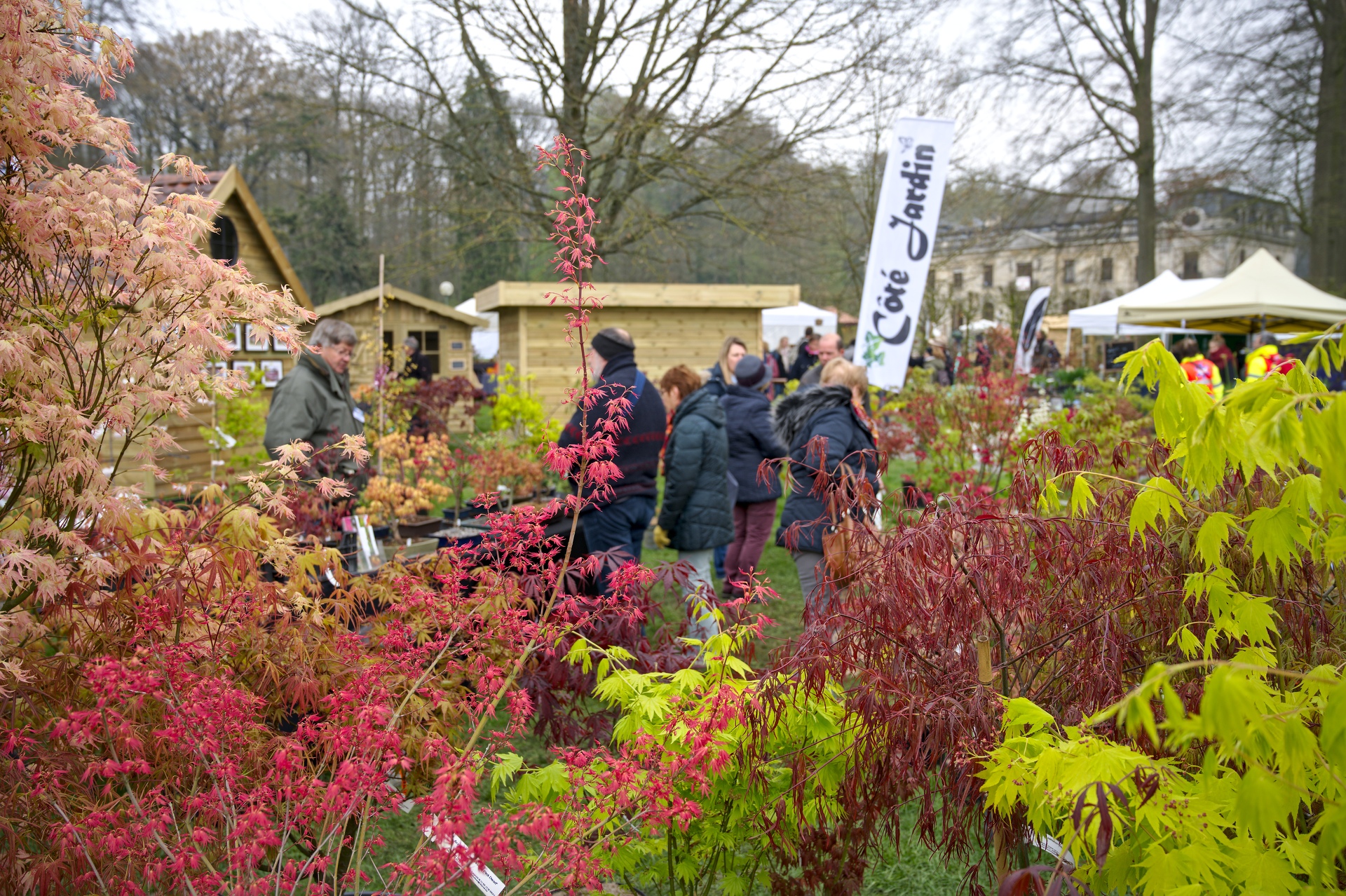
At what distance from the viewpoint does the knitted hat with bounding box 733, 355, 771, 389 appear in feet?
20.2

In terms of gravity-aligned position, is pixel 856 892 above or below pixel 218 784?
below

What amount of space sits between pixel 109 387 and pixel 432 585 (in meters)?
1.52

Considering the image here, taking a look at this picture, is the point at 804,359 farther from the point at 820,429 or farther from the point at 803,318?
the point at 820,429

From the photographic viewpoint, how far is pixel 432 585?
3.69 meters

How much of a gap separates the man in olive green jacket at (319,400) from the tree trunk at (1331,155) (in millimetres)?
20856

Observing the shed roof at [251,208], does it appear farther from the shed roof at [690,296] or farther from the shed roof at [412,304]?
the shed roof at [690,296]

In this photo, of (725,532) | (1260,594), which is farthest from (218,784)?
(725,532)

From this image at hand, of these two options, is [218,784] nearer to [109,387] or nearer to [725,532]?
[109,387]

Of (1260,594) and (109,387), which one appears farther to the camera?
(109,387)

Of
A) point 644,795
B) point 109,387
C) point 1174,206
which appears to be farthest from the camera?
point 1174,206

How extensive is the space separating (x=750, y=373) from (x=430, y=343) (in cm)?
1331

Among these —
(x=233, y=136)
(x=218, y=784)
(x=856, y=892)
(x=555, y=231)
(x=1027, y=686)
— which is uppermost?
(x=233, y=136)

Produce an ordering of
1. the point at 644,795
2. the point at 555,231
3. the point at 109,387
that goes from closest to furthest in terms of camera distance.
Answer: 1. the point at 644,795
2. the point at 555,231
3. the point at 109,387

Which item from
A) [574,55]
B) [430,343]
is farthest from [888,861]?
[430,343]
